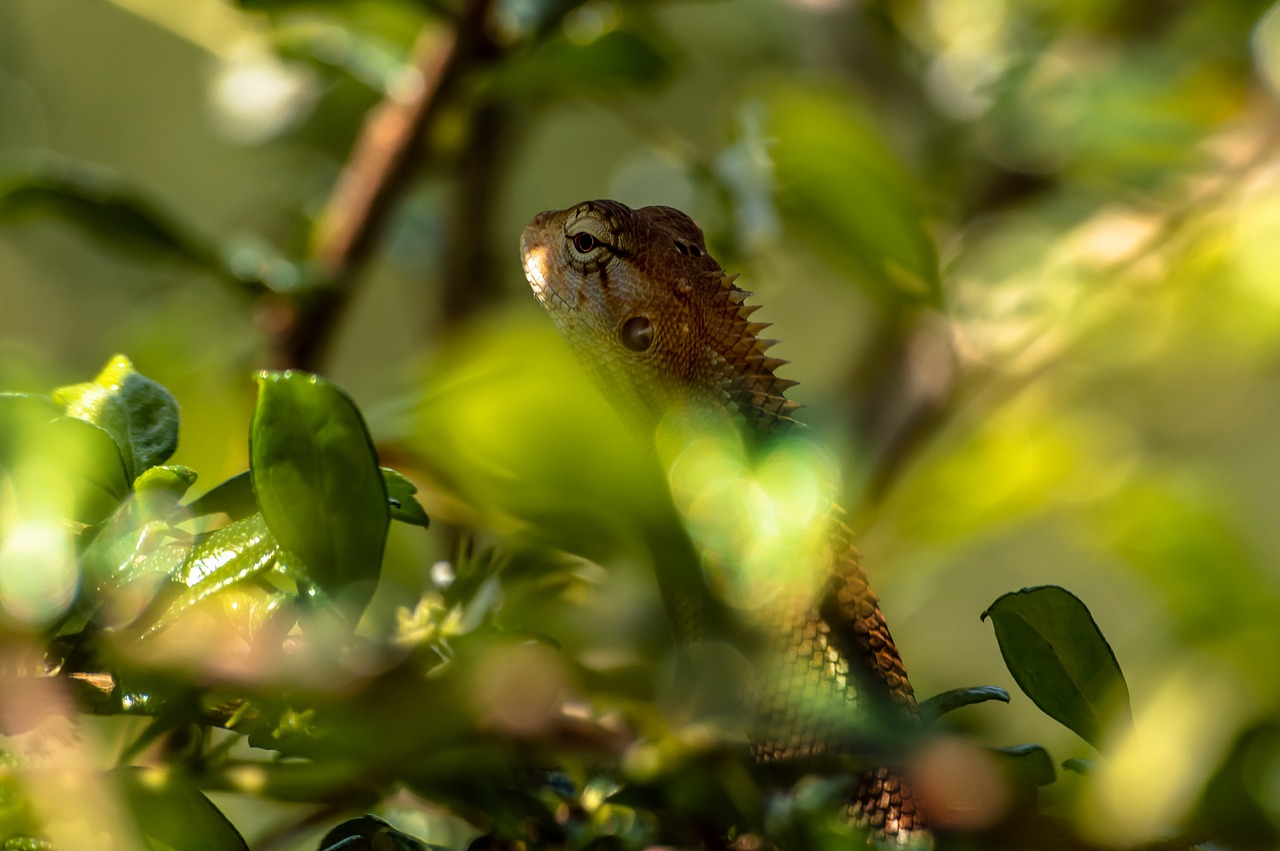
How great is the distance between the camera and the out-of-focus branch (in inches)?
27.4

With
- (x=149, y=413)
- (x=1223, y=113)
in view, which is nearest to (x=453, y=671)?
(x=149, y=413)

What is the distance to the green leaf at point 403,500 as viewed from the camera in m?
0.34

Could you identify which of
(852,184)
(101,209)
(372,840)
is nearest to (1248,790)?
(372,840)

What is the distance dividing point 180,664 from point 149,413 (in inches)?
4.2

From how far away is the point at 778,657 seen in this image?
1.69 feet

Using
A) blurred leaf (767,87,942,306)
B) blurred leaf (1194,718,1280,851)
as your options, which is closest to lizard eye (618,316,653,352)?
blurred leaf (767,87,942,306)

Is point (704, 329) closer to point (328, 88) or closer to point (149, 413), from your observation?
point (149, 413)

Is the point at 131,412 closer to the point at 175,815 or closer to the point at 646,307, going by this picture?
the point at 175,815

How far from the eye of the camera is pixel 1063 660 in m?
0.31

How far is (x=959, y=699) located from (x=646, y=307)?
46cm

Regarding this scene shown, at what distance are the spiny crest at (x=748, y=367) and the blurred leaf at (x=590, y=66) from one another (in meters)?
0.14

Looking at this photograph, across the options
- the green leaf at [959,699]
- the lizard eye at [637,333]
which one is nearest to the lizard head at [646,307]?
the lizard eye at [637,333]

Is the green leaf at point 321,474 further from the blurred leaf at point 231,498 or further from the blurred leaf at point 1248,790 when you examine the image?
the blurred leaf at point 1248,790

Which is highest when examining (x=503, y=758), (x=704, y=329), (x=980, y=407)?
(x=980, y=407)
